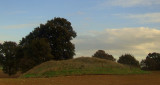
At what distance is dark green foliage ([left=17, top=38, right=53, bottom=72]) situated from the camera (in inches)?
2335

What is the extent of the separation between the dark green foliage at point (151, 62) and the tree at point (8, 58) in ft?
136

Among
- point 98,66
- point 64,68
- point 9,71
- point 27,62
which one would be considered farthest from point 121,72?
point 9,71

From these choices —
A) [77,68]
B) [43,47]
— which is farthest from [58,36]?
[77,68]

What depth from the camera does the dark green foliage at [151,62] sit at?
83031 millimetres

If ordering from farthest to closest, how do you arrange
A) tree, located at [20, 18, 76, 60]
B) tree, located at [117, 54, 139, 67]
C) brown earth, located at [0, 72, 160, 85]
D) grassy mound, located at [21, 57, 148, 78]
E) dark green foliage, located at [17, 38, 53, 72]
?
tree, located at [117, 54, 139, 67]
tree, located at [20, 18, 76, 60]
dark green foliage, located at [17, 38, 53, 72]
grassy mound, located at [21, 57, 148, 78]
brown earth, located at [0, 72, 160, 85]

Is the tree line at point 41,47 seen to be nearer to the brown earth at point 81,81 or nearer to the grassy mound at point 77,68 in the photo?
the grassy mound at point 77,68

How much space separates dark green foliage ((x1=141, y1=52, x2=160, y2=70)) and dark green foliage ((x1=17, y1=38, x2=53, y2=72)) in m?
36.8

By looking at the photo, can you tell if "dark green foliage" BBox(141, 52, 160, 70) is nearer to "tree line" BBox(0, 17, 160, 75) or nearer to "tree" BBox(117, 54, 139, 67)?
"tree" BBox(117, 54, 139, 67)

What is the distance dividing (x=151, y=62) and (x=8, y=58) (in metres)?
45.3

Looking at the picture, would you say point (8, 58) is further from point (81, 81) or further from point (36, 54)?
point (81, 81)

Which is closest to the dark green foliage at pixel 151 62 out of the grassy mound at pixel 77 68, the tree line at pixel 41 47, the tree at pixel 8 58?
the tree line at pixel 41 47

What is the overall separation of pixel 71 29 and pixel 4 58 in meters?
21.0

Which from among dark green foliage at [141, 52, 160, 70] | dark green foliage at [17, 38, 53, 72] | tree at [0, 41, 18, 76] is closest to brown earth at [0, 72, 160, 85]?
dark green foliage at [17, 38, 53, 72]

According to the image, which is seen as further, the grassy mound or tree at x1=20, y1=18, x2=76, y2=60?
tree at x1=20, y1=18, x2=76, y2=60
